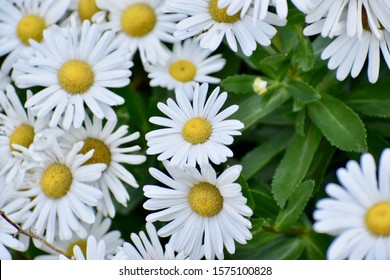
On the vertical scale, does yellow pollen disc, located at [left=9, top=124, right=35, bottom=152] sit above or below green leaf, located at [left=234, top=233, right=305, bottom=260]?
above

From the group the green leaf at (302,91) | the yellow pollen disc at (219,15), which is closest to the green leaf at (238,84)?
the green leaf at (302,91)

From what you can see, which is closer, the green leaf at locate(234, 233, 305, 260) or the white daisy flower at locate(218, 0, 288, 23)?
the white daisy flower at locate(218, 0, 288, 23)

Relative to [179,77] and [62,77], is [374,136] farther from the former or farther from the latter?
[62,77]

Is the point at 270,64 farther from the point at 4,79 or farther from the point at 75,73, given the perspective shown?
the point at 4,79

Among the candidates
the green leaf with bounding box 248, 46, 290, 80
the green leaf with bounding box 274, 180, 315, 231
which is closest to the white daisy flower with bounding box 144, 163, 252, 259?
the green leaf with bounding box 274, 180, 315, 231

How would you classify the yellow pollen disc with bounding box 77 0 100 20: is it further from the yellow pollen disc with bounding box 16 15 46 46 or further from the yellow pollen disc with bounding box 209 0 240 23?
the yellow pollen disc with bounding box 209 0 240 23

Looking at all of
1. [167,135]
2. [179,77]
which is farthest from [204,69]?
[167,135]
